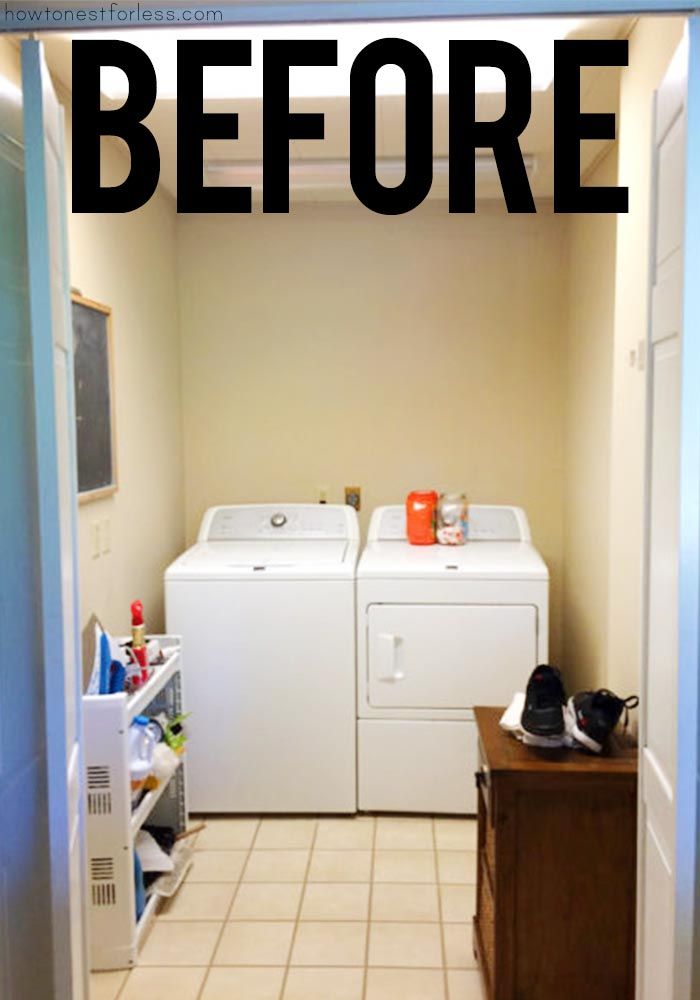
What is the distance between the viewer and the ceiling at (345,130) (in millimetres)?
2652

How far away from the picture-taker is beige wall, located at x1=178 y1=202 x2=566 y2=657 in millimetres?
3984

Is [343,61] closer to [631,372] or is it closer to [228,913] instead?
[631,372]

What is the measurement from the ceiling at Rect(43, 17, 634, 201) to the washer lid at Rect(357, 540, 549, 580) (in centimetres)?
144

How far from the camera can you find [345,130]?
317 centimetres

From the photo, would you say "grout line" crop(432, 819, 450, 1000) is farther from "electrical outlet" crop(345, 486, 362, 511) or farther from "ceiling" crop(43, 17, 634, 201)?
"ceiling" crop(43, 17, 634, 201)

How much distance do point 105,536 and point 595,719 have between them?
177 centimetres

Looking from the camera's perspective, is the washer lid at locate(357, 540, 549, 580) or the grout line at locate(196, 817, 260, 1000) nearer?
the grout line at locate(196, 817, 260, 1000)

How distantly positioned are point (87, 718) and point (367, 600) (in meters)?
1.18

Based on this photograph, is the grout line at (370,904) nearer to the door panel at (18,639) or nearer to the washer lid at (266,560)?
the washer lid at (266,560)

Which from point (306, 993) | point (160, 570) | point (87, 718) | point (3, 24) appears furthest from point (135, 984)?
point (3, 24)

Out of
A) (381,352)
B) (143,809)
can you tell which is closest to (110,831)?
(143,809)

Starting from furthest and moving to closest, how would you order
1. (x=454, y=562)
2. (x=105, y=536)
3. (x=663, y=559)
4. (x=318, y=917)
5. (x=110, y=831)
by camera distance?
(x=454, y=562) < (x=105, y=536) < (x=318, y=917) < (x=110, y=831) < (x=663, y=559)

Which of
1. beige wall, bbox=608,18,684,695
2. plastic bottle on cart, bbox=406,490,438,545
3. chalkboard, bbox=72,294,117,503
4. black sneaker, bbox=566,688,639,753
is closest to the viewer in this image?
black sneaker, bbox=566,688,639,753

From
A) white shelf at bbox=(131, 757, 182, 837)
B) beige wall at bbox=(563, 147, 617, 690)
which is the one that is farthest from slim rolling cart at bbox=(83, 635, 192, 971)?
beige wall at bbox=(563, 147, 617, 690)
